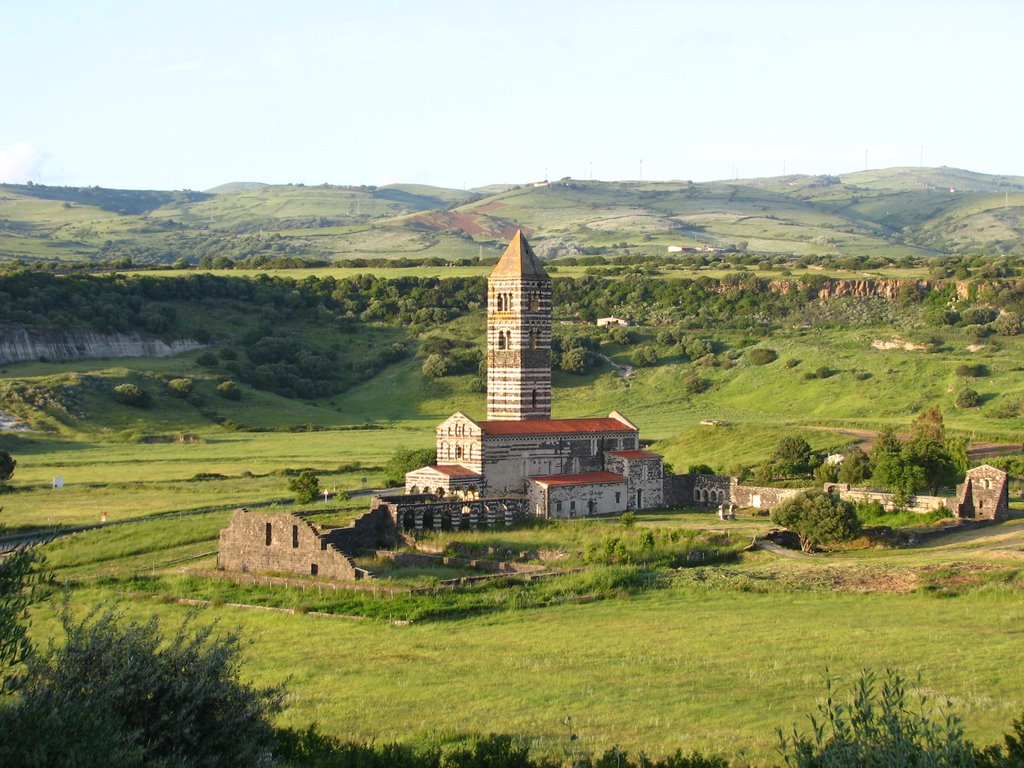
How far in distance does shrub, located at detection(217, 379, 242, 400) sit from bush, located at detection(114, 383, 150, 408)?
7.59m

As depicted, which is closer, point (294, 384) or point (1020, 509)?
point (1020, 509)

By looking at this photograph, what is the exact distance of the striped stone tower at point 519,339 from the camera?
6488cm

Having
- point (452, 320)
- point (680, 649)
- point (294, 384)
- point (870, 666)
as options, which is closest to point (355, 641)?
A: point (680, 649)

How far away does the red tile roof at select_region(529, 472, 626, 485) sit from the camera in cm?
5872

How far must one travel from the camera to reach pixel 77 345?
107125 millimetres

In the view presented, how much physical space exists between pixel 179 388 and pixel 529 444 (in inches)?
1682

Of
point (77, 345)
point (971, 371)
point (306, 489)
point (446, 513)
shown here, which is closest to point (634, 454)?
point (446, 513)

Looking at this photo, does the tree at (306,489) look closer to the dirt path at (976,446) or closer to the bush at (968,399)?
the dirt path at (976,446)

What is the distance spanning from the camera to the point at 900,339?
102 metres

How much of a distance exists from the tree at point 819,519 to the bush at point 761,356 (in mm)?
50446

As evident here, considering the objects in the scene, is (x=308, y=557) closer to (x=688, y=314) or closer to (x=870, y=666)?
(x=870, y=666)

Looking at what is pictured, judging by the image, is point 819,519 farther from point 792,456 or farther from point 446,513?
point 792,456

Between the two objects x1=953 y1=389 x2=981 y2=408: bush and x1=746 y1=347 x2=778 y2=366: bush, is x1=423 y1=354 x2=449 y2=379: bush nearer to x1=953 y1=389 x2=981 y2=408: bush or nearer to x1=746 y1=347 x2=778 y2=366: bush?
x1=746 y1=347 x2=778 y2=366: bush

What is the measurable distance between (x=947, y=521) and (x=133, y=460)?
42.6 m
